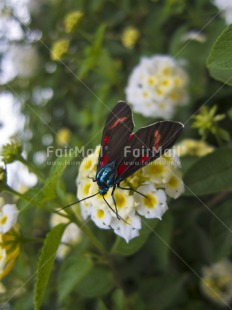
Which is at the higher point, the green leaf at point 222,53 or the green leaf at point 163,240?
the green leaf at point 222,53

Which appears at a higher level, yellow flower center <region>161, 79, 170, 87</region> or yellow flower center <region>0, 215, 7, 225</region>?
yellow flower center <region>0, 215, 7, 225</region>

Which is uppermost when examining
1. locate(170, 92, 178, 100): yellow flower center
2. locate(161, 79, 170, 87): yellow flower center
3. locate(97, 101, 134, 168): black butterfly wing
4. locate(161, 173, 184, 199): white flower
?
locate(97, 101, 134, 168): black butterfly wing

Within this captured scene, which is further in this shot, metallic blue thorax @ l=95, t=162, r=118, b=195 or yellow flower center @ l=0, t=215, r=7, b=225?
yellow flower center @ l=0, t=215, r=7, b=225

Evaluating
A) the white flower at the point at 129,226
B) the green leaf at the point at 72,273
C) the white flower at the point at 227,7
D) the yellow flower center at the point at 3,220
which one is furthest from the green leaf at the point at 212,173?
the white flower at the point at 227,7

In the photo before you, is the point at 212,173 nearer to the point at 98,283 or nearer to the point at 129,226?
the point at 129,226

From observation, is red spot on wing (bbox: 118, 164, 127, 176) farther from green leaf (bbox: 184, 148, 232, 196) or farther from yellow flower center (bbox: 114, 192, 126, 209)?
green leaf (bbox: 184, 148, 232, 196)

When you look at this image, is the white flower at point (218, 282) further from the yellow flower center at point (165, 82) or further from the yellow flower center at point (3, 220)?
the yellow flower center at point (3, 220)

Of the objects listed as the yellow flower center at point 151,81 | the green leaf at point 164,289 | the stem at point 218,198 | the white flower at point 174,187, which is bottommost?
the green leaf at point 164,289

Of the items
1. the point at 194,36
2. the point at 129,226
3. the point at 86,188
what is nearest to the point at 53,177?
the point at 86,188

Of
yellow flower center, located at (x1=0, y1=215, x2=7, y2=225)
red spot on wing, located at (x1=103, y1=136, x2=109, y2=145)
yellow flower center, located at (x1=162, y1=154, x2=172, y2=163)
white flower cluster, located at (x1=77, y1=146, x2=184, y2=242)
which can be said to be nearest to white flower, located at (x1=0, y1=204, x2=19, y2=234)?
yellow flower center, located at (x1=0, y1=215, x2=7, y2=225)

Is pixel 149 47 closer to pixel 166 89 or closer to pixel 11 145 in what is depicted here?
pixel 166 89
